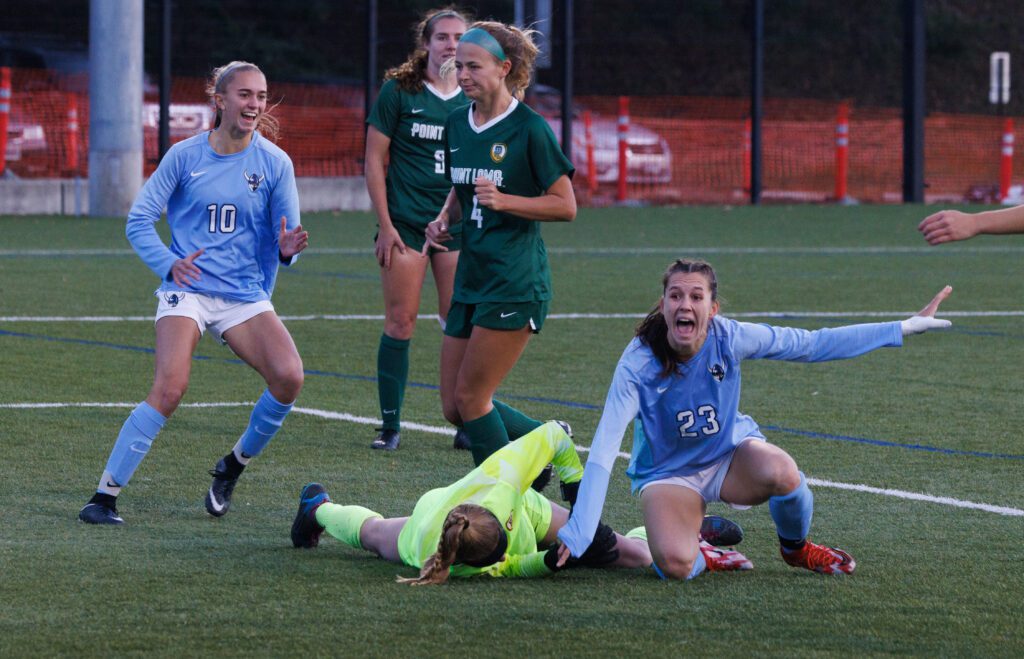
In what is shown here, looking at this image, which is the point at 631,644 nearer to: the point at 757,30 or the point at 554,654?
the point at 554,654

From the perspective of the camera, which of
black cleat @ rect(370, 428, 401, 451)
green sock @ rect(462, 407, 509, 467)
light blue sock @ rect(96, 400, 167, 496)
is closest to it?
light blue sock @ rect(96, 400, 167, 496)

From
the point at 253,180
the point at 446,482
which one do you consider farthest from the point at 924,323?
the point at 253,180

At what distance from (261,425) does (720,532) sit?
1.84m

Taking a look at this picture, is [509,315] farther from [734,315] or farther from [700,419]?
[734,315]

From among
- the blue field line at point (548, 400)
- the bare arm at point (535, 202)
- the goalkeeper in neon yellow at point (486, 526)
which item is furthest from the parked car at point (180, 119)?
the goalkeeper in neon yellow at point (486, 526)

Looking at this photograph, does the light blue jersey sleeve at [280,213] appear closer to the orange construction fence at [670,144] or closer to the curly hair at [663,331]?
the curly hair at [663,331]

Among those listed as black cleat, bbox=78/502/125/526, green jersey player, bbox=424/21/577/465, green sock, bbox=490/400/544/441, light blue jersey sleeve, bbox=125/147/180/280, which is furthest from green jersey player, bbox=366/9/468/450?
black cleat, bbox=78/502/125/526

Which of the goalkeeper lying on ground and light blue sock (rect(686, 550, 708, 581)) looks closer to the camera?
the goalkeeper lying on ground

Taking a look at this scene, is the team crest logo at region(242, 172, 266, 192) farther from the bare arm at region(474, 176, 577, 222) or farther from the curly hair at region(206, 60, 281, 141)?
the bare arm at region(474, 176, 577, 222)

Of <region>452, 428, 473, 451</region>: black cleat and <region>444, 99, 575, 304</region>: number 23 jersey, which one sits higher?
<region>444, 99, 575, 304</region>: number 23 jersey

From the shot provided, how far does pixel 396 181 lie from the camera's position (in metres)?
8.58

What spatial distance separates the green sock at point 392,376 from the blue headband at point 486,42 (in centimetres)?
226

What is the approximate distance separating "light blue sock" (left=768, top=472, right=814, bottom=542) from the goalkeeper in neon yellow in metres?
0.46

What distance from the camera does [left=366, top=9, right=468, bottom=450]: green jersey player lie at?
8.38 metres
